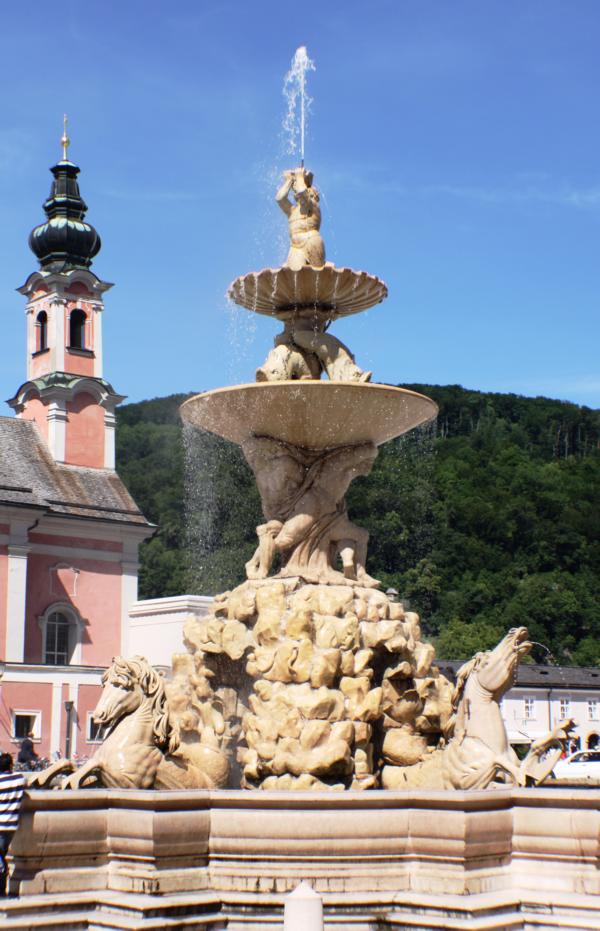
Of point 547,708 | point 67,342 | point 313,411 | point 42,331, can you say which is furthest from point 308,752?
point 42,331

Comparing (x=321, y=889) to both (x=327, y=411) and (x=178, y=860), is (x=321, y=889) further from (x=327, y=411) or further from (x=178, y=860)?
(x=327, y=411)

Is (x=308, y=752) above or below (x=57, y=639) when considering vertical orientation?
below

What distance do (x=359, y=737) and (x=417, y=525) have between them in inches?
1842

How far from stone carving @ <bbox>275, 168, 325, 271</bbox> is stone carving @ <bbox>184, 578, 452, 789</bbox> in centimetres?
320

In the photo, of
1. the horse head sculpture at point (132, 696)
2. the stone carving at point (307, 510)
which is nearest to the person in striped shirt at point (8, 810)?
the horse head sculpture at point (132, 696)

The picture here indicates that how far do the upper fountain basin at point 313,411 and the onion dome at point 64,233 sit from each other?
128 ft

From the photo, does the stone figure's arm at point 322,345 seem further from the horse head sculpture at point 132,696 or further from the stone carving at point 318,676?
the horse head sculpture at point 132,696

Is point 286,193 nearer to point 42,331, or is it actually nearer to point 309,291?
point 309,291

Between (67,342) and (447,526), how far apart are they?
23.8 m

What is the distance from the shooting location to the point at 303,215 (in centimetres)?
1299

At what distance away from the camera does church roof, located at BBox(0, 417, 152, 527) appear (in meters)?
43.9

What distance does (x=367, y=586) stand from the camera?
39.7 ft

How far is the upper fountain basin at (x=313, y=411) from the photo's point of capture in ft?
38.3

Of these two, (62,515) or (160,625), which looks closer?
(160,625)
